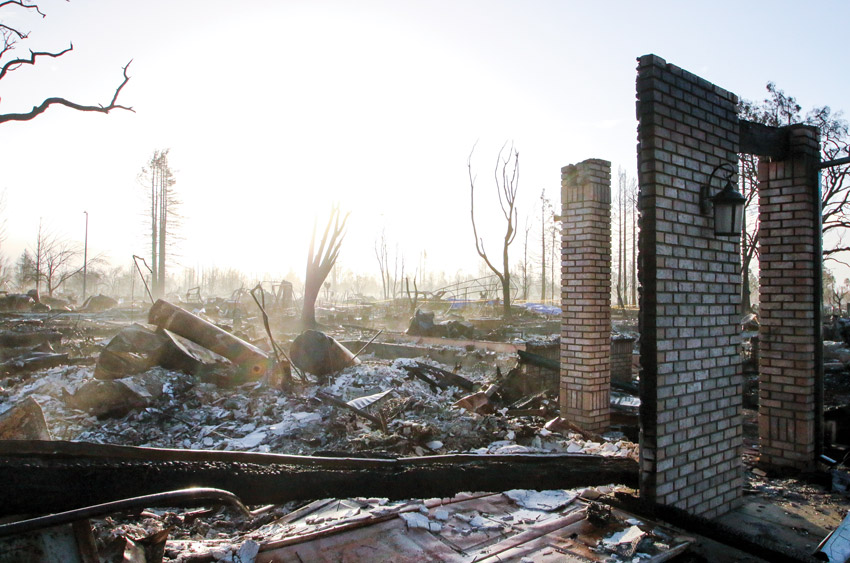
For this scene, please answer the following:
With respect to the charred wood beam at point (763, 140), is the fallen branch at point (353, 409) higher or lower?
lower

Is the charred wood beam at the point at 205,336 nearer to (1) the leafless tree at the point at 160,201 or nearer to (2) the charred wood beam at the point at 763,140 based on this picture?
(2) the charred wood beam at the point at 763,140

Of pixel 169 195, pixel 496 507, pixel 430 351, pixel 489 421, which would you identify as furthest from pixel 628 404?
pixel 169 195

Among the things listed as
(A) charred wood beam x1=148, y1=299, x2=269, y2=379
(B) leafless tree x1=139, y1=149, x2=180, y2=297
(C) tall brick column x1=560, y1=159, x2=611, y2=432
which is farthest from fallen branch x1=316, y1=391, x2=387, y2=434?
(B) leafless tree x1=139, y1=149, x2=180, y2=297

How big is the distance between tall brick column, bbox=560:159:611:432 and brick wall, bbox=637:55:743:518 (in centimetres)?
209

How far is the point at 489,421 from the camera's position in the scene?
6.00m

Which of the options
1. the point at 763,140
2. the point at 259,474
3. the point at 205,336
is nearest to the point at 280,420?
the point at 205,336

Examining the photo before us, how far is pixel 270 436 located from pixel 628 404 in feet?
15.2

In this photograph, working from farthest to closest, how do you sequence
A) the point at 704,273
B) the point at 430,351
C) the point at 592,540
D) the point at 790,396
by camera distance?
the point at 430,351, the point at 790,396, the point at 704,273, the point at 592,540

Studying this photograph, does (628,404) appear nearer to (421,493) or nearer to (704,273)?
(704,273)

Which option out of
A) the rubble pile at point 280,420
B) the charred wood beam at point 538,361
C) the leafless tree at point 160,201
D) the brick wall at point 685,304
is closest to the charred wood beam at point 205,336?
the rubble pile at point 280,420

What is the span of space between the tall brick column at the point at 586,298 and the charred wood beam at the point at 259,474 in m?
1.97

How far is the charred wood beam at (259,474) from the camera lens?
2375 millimetres

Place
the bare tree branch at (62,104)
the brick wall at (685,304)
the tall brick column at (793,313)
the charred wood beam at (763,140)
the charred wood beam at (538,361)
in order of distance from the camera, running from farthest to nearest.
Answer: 1. the bare tree branch at (62,104)
2. the charred wood beam at (538,361)
3. the tall brick column at (793,313)
4. the charred wood beam at (763,140)
5. the brick wall at (685,304)

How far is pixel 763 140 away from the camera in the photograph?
4.53 m
